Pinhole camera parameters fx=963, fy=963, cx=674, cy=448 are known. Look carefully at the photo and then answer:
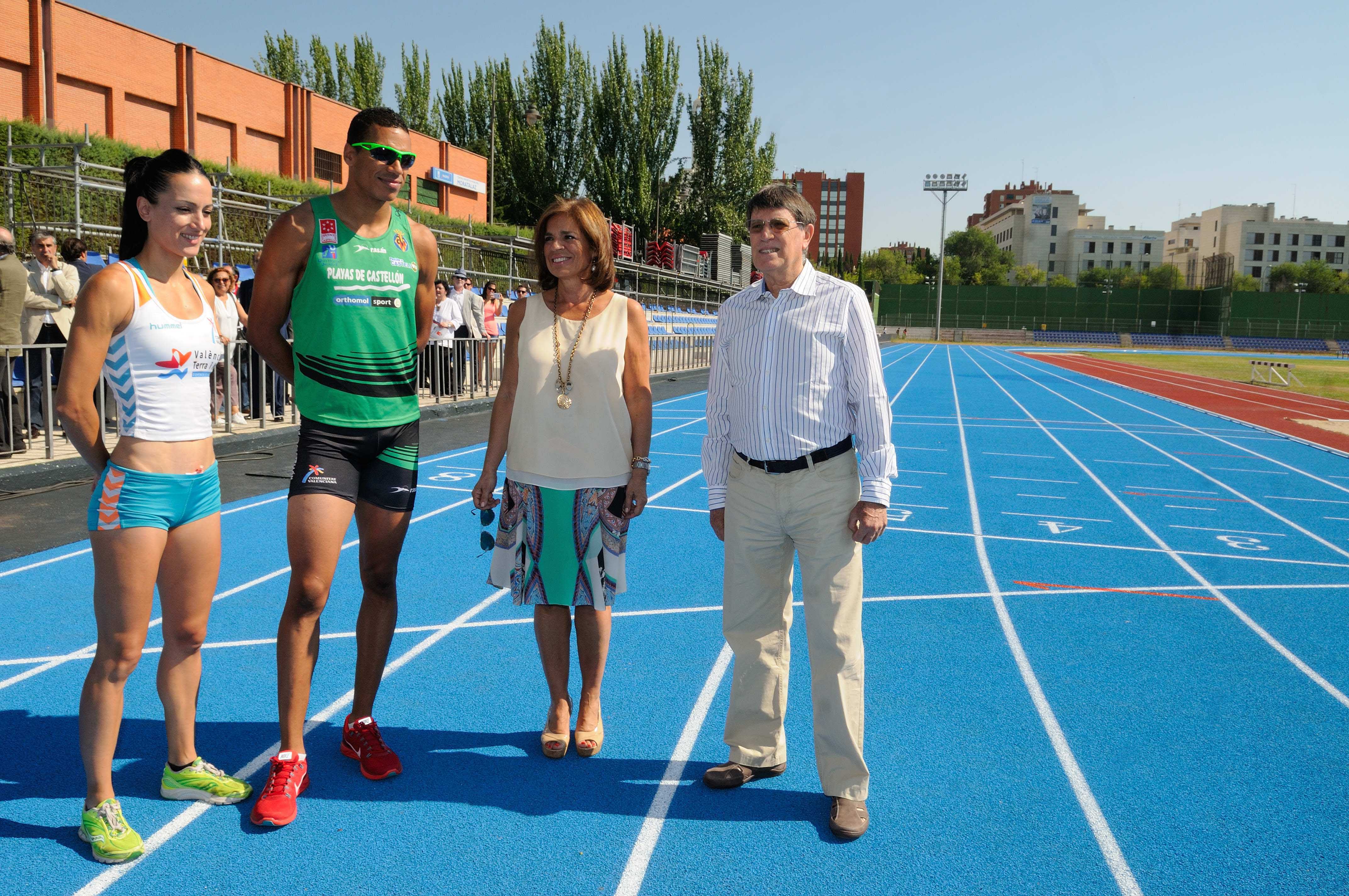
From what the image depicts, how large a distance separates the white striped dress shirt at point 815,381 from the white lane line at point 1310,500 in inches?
322

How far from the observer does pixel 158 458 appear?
108 inches

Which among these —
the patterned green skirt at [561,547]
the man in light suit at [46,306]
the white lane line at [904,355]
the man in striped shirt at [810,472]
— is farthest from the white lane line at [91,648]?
the white lane line at [904,355]

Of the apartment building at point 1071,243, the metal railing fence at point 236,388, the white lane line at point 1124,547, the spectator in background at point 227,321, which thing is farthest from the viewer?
the apartment building at point 1071,243

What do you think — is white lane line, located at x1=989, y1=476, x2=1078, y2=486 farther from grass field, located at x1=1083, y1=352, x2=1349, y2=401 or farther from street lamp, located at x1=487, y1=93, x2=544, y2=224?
street lamp, located at x1=487, y1=93, x2=544, y2=224

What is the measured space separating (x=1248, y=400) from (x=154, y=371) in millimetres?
24721

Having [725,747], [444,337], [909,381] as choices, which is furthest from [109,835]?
[909,381]

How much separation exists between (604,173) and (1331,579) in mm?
42765

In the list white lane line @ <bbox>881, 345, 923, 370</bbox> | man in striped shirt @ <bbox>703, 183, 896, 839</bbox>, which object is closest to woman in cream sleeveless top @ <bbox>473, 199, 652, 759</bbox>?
man in striped shirt @ <bbox>703, 183, 896, 839</bbox>

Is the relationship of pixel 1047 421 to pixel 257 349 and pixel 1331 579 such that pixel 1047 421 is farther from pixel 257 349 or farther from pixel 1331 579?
pixel 257 349

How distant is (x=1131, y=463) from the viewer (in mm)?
11773

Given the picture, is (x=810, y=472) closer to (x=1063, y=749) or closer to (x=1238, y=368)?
(x=1063, y=749)

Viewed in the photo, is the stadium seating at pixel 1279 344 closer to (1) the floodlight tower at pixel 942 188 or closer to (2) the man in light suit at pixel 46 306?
(1) the floodlight tower at pixel 942 188

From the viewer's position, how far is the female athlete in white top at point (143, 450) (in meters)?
2.68

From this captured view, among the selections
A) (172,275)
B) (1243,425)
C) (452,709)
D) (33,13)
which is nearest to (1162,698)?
(452,709)
